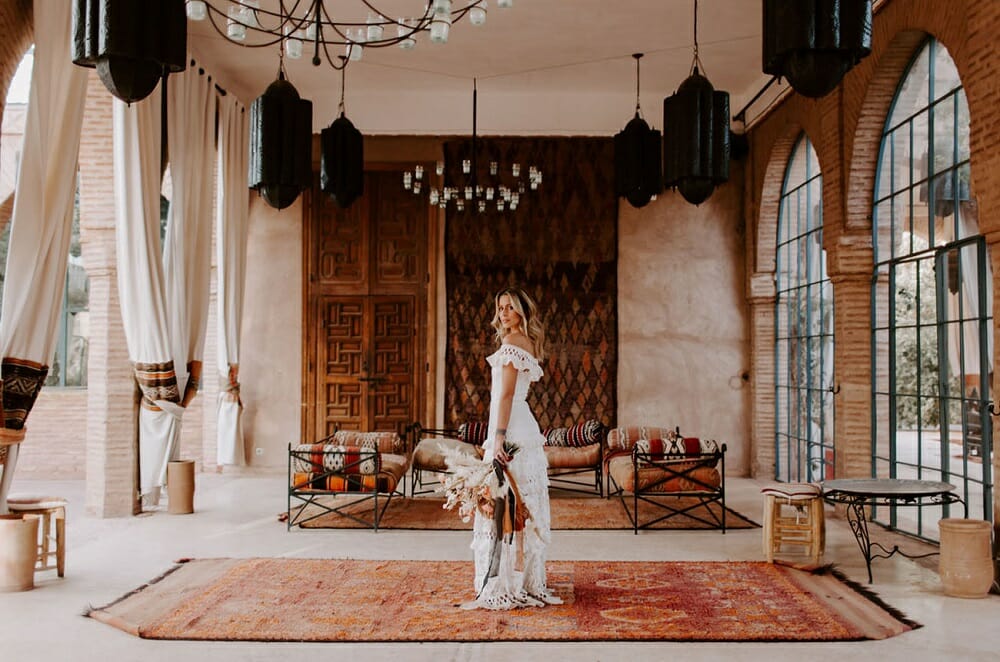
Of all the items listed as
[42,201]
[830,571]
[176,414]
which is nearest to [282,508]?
[176,414]

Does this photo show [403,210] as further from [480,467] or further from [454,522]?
[480,467]

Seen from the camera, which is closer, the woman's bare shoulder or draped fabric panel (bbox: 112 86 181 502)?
the woman's bare shoulder

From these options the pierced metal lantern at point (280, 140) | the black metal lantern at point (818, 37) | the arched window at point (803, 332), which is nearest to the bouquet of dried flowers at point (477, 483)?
the black metal lantern at point (818, 37)

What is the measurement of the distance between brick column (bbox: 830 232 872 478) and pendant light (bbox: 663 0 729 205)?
1.92 m

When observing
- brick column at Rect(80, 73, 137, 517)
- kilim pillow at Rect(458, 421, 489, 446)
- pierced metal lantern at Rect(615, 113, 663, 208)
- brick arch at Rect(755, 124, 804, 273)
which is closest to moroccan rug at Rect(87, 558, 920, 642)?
brick column at Rect(80, 73, 137, 517)

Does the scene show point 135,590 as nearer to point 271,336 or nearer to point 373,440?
point 373,440

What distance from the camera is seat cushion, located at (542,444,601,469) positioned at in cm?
944

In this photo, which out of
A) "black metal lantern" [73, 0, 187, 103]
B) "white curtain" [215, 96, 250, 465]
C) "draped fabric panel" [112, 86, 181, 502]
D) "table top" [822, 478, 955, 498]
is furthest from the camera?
"white curtain" [215, 96, 250, 465]

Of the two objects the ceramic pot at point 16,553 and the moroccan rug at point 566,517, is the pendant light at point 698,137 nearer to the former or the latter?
the moroccan rug at point 566,517

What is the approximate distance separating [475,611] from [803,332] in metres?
6.99

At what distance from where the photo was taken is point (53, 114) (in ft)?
22.8

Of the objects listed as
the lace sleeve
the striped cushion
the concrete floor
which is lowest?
the concrete floor

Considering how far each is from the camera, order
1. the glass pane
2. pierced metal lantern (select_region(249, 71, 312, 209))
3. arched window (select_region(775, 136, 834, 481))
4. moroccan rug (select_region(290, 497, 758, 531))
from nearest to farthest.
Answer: the glass pane
pierced metal lantern (select_region(249, 71, 312, 209))
moroccan rug (select_region(290, 497, 758, 531))
arched window (select_region(775, 136, 834, 481))

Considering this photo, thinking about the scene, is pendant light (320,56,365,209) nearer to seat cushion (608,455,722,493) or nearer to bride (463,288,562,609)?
seat cushion (608,455,722,493)
